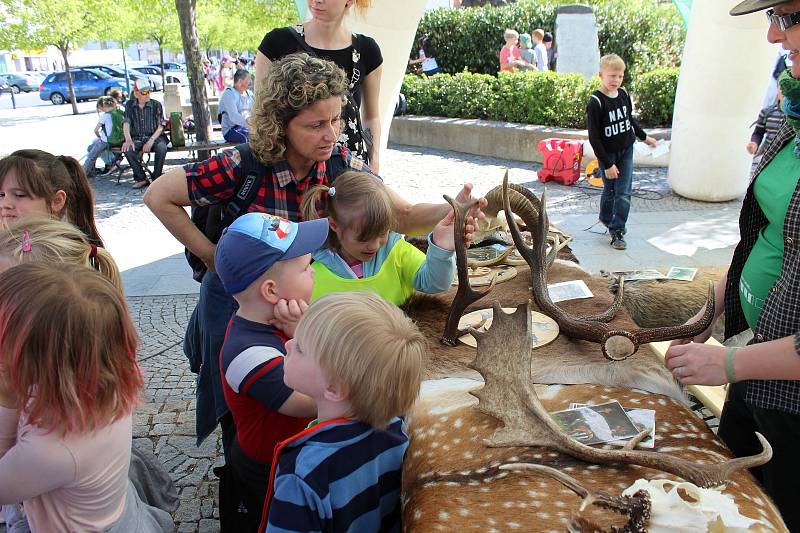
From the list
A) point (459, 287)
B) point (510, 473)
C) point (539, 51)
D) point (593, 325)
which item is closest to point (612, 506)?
point (510, 473)

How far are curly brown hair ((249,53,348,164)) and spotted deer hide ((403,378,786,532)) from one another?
1061mm

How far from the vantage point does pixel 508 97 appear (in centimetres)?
1118

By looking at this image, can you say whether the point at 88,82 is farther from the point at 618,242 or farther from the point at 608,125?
the point at 618,242

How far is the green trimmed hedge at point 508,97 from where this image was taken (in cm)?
1055

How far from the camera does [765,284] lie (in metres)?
1.82

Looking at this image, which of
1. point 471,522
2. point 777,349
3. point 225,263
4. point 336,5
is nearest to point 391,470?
point 471,522

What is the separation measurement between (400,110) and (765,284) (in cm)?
1137

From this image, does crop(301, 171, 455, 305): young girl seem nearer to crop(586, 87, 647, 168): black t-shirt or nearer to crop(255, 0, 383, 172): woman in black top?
crop(255, 0, 383, 172): woman in black top

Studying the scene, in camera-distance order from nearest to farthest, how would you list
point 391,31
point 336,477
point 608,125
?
1. point 336,477
2. point 391,31
3. point 608,125

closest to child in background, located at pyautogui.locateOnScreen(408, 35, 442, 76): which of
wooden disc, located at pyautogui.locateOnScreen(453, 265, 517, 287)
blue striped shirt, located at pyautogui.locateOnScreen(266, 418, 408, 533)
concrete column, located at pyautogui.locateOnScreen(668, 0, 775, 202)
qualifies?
concrete column, located at pyautogui.locateOnScreen(668, 0, 775, 202)

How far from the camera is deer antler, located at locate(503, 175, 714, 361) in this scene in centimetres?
200

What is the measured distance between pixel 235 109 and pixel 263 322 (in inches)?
354

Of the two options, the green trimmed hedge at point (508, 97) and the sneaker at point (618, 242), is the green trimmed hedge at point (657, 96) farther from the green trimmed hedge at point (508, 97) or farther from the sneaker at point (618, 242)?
the sneaker at point (618, 242)

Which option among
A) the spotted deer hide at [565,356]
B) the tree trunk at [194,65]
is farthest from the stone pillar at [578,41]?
the spotted deer hide at [565,356]
